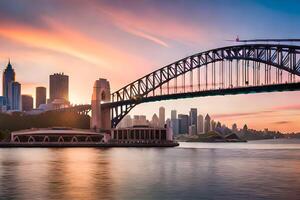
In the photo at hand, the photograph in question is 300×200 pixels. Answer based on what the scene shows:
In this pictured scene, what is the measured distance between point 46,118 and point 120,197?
159 m

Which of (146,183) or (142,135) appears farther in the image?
(142,135)

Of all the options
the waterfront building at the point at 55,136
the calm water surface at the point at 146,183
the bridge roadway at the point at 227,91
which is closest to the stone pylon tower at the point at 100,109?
the waterfront building at the point at 55,136

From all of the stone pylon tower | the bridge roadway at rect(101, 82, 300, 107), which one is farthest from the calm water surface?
the stone pylon tower

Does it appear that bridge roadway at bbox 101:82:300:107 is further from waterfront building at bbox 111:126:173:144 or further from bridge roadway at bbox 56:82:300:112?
waterfront building at bbox 111:126:173:144

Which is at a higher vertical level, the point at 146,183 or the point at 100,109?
the point at 100,109

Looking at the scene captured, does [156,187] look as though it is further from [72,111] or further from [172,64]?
[72,111]

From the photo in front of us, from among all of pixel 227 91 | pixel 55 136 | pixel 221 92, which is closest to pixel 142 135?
pixel 55 136

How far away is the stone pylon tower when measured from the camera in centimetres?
15700

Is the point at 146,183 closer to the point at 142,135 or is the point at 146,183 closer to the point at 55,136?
the point at 142,135

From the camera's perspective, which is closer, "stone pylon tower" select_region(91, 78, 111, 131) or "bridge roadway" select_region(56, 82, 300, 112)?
"bridge roadway" select_region(56, 82, 300, 112)

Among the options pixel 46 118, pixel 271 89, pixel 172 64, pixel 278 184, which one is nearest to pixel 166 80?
pixel 172 64

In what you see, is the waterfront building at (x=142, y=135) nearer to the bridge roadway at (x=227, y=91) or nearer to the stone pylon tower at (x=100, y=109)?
the stone pylon tower at (x=100, y=109)

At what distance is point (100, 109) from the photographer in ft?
520

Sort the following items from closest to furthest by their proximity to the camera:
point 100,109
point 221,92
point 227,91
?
point 227,91
point 221,92
point 100,109
